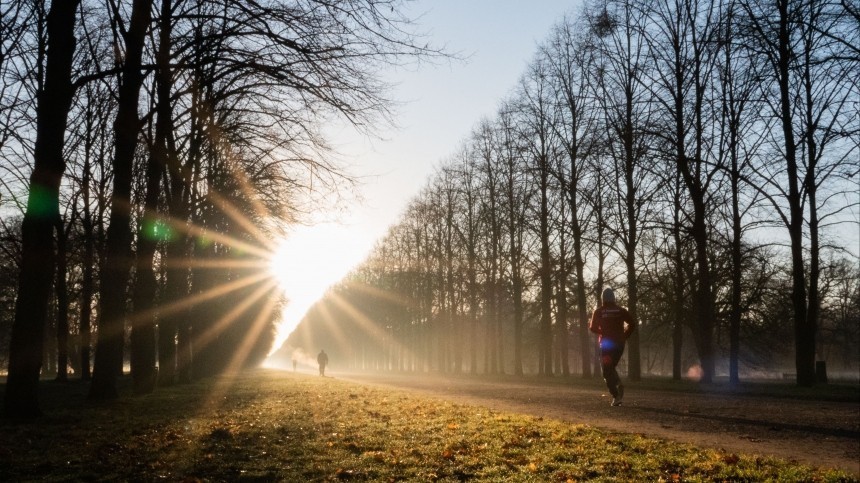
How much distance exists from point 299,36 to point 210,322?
24853mm

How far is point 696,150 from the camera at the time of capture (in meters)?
21.8

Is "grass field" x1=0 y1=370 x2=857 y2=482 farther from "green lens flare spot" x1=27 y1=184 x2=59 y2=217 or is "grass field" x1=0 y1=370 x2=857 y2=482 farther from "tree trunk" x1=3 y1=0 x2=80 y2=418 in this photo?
"green lens flare spot" x1=27 y1=184 x2=59 y2=217

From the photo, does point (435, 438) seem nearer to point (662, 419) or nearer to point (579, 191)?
point (662, 419)

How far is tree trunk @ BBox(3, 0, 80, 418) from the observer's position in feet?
31.4

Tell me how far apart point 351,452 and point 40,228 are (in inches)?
249

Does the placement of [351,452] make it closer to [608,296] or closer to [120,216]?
[608,296]

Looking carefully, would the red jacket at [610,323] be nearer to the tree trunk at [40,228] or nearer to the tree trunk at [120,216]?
the tree trunk at [40,228]

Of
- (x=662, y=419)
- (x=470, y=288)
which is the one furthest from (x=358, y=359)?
(x=662, y=419)

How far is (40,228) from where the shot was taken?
9.85m

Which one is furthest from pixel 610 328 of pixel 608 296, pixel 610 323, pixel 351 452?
pixel 351 452

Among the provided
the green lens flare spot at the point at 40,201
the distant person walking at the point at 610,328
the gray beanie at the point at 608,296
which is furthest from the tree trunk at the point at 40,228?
the gray beanie at the point at 608,296

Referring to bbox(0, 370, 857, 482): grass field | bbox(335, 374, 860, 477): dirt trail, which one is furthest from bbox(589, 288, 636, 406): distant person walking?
bbox(0, 370, 857, 482): grass field

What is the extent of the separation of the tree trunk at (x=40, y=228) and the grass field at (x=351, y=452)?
73 cm

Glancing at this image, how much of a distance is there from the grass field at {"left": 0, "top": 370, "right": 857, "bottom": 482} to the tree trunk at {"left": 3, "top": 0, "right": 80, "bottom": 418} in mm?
732
